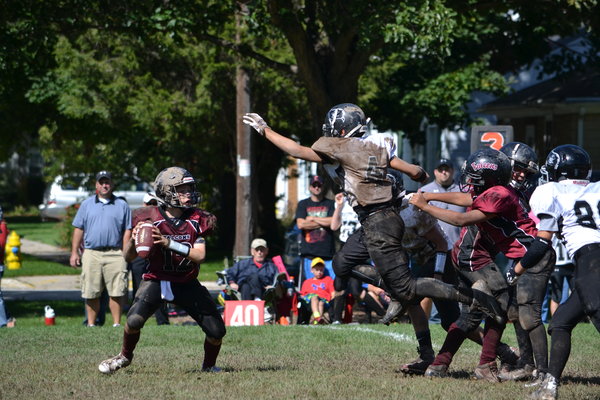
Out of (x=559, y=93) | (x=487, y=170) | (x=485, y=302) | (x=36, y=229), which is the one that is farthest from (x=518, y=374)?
(x=36, y=229)

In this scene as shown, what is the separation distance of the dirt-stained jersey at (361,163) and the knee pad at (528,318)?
1405mm

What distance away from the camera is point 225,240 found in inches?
1121

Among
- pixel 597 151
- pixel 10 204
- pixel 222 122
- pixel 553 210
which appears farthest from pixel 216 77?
pixel 10 204

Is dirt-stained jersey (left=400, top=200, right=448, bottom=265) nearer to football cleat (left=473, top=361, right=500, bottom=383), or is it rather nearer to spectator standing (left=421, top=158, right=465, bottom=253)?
football cleat (left=473, top=361, right=500, bottom=383)

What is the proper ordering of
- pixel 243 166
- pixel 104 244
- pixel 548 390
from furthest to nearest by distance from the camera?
1. pixel 243 166
2. pixel 104 244
3. pixel 548 390

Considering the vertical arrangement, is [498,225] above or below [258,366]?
above

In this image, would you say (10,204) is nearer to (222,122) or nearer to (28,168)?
(28,168)

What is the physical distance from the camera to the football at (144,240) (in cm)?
760

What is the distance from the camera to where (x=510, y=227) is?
7.86m

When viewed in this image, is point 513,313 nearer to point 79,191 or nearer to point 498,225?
point 498,225

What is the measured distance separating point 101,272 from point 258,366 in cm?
459

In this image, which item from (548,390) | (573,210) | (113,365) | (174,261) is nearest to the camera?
(548,390)

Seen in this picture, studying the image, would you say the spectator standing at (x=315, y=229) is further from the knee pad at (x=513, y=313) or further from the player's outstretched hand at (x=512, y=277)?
the player's outstretched hand at (x=512, y=277)

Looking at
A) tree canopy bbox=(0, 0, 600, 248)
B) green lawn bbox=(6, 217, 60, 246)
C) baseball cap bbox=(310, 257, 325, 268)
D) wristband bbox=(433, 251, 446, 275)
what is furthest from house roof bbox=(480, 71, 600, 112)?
green lawn bbox=(6, 217, 60, 246)
